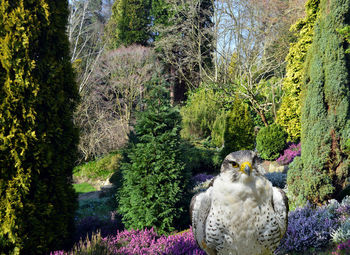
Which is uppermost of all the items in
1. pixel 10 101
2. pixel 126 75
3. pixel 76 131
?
pixel 126 75

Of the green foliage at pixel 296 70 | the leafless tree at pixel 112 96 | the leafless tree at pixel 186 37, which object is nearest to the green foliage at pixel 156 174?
the green foliage at pixel 296 70

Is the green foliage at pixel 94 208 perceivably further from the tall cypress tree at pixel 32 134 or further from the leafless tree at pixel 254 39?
the leafless tree at pixel 254 39

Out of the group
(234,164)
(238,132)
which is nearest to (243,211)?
(234,164)

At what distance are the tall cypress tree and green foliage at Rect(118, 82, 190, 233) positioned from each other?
1108 mm

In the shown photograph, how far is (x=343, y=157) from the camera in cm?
481

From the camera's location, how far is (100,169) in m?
12.1


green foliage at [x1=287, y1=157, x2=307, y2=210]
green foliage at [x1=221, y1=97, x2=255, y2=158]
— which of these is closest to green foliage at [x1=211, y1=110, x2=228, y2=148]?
green foliage at [x1=221, y1=97, x2=255, y2=158]

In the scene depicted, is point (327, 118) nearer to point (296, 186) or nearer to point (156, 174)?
point (296, 186)

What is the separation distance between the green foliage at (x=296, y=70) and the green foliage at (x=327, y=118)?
9.79 feet

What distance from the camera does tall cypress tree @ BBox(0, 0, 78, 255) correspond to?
3490 millimetres

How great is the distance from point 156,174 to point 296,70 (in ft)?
24.1

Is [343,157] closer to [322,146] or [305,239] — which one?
[322,146]

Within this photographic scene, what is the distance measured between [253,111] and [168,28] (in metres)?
9.21

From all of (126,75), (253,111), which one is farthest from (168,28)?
(253,111)
